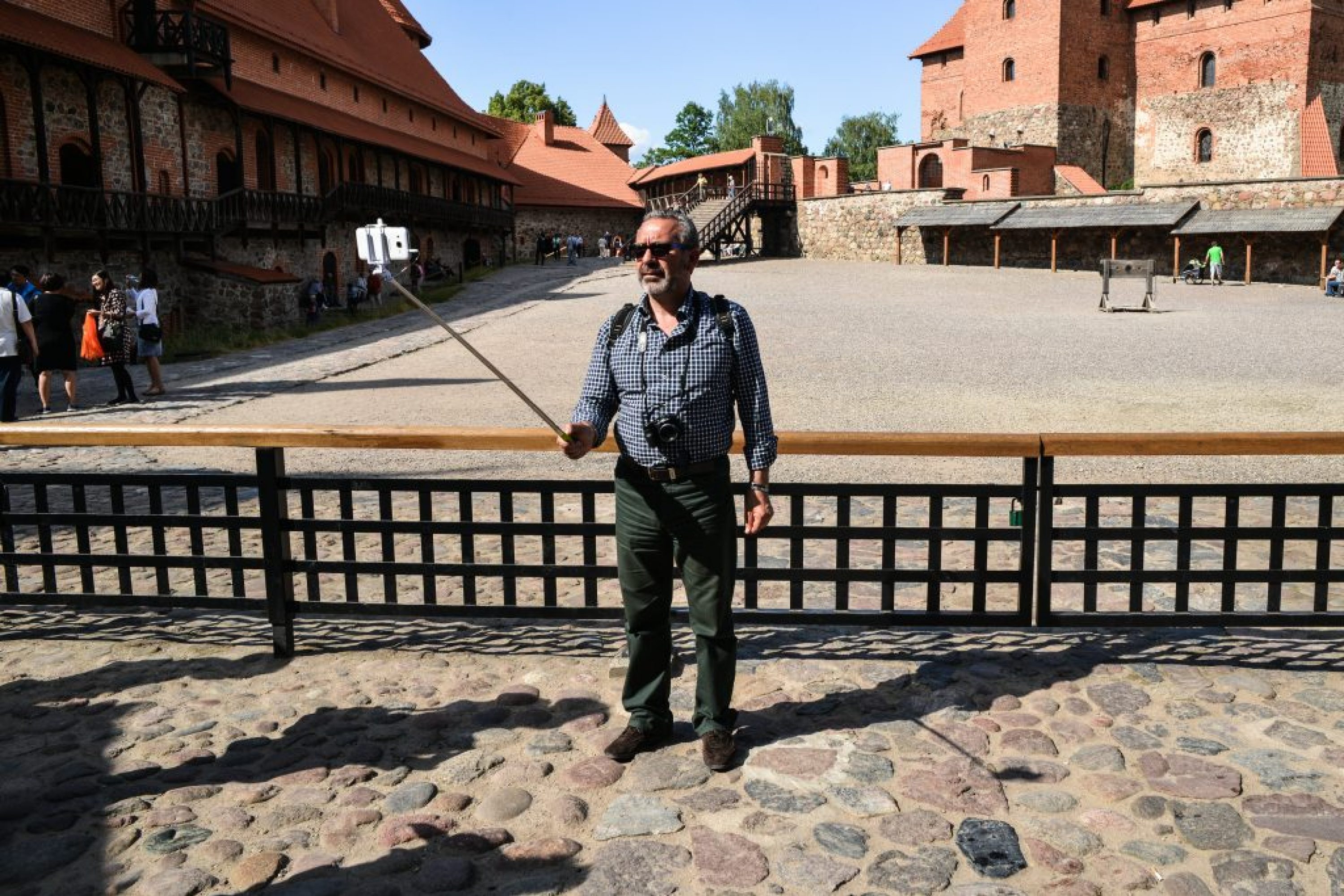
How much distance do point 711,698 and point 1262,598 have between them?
10.7 feet

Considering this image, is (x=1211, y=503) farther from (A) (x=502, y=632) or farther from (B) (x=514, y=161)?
(B) (x=514, y=161)

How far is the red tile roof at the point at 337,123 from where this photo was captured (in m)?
25.7

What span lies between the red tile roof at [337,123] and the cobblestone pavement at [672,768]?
2326 centimetres

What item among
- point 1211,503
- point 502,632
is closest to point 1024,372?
point 1211,503

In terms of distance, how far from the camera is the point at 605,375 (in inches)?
142

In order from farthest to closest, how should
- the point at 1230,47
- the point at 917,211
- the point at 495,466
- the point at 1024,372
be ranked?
the point at 1230,47, the point at 917,211, the point at 1024,372, the point at 495,466

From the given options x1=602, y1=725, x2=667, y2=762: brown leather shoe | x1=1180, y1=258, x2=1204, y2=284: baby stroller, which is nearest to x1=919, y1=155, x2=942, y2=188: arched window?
x1=1180, y1=258, x2=1204, y2=284: baby stroller

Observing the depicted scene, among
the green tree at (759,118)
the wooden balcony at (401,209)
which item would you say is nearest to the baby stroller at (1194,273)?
the wooden balcony at (401,209)

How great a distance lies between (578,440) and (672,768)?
1.08 metres

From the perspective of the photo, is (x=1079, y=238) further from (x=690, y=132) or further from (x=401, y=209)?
(x=690, y=132)

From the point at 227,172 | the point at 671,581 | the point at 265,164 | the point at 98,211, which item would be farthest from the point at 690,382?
the point at 265,164


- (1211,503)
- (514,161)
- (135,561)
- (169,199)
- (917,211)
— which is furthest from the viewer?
(514,161)

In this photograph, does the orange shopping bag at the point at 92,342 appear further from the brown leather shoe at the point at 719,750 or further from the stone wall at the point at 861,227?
the stone wall at the point at 861,227

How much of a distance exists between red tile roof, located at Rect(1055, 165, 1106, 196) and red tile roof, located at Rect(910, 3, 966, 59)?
33.1 feet
